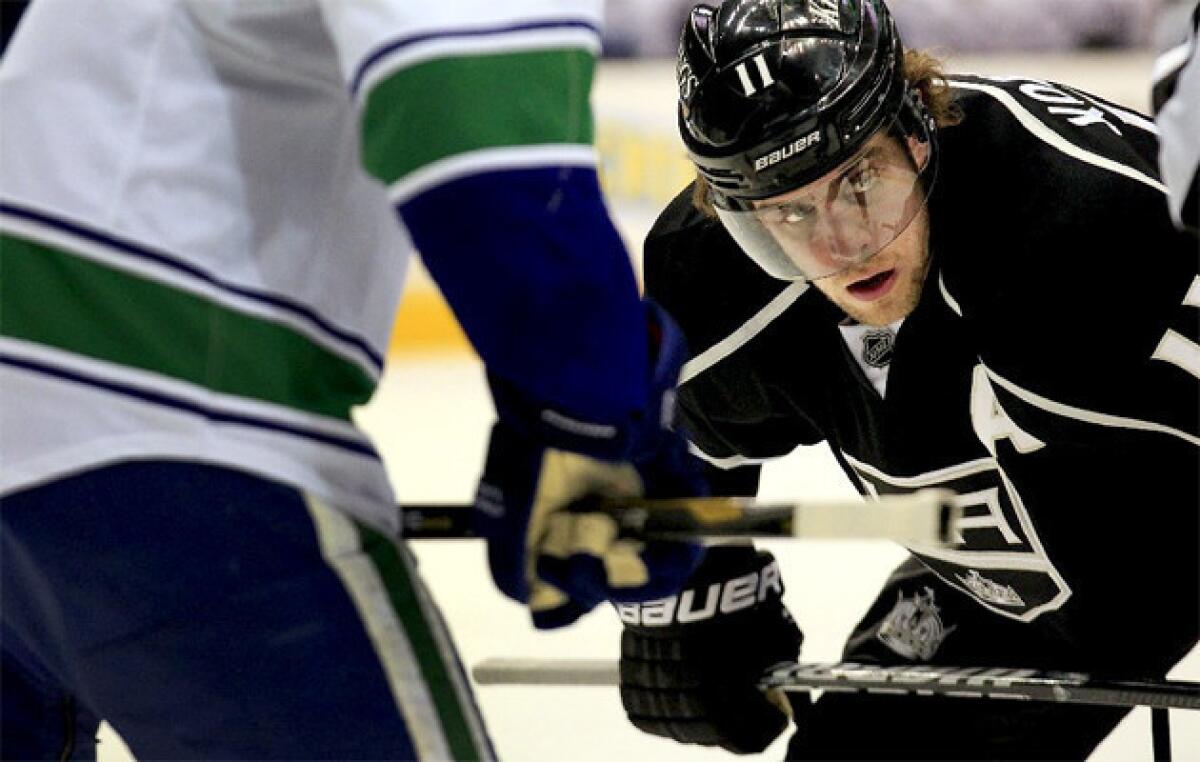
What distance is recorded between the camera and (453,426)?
189 inches

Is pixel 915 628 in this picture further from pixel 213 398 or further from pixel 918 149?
pixel 213 398

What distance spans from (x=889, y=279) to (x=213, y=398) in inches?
35.1

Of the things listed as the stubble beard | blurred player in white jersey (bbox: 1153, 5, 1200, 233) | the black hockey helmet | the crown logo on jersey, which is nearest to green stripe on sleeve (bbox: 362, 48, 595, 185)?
blurred player in white jersey (bbox: 1153, 5, 1200, 233)

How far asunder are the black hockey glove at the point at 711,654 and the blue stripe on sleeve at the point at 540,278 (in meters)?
1.00

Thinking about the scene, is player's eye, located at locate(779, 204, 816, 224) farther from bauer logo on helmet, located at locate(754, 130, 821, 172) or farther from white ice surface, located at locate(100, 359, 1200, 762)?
white ice surface, located at locate(100, 359, 1200, 762)

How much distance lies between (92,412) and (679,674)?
1095 millimetres

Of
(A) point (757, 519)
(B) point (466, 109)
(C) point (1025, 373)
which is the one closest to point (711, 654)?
(C) point (1025, 373)

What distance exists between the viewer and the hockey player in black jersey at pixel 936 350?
5.82 ft

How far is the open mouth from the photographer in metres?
1.90

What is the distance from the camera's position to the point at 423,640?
124 cm

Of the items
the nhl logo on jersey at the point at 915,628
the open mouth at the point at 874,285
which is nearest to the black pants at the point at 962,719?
the nhl logo on jersey at the point at 915,628

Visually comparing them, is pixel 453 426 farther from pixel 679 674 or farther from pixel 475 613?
pixel 679 674

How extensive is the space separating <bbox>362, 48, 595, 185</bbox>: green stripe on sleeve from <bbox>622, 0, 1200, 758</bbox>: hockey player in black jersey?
710mm

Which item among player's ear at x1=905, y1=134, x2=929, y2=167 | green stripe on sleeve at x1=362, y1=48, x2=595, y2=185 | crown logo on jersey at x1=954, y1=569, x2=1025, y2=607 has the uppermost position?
green stripe on sleeve at x1=362, y1=48, x2=595, y2=185
